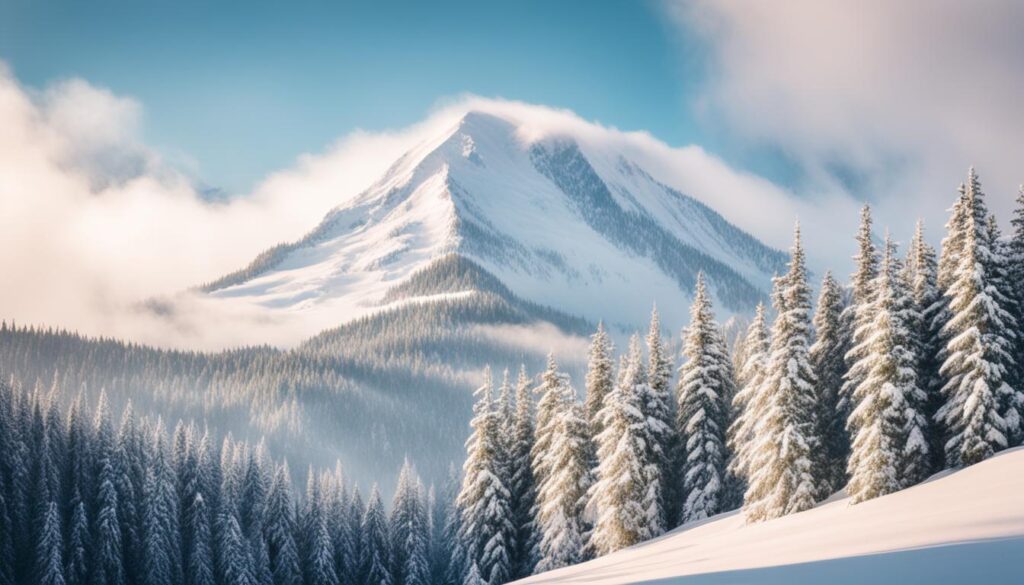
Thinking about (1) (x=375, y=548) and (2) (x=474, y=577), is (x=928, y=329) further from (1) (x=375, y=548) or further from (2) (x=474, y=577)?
(1) (x=375, y=548)

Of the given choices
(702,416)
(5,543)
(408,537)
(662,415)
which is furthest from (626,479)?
(5,543)

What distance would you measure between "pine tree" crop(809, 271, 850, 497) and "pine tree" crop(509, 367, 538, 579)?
61.7 feet

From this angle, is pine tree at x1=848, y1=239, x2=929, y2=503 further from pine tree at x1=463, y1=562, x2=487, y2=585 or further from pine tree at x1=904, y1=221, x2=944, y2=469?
pine tree at x1=463, y1=562, x2=487, y2=585

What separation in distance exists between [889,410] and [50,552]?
64.5 meters

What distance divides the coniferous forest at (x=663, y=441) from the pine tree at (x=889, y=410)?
0.10 meters

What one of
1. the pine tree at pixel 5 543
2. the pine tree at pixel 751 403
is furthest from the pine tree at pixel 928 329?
the pine tree at pixel 5 543

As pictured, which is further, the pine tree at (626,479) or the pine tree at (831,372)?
the pine tree at (831,372)

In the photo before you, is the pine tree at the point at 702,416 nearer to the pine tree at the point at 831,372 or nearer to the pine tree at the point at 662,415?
the pine tree at the point at 662,415

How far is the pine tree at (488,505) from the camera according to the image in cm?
4922

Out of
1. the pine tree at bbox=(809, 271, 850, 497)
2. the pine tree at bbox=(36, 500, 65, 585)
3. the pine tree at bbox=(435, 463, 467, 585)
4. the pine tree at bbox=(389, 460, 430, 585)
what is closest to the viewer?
the pine tree at bbox=(809, 271, 850, 497)

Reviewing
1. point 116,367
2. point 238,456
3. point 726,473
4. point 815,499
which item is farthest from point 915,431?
point 116,367

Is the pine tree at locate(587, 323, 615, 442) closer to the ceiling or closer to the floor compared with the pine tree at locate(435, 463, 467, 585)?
closer to the ceiling

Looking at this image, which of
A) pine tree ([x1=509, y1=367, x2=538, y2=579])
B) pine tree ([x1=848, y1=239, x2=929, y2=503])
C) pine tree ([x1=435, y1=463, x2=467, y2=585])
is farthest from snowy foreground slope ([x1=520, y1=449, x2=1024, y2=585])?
pine tree ([x1=435, y1=463, x2=467, y2=585])

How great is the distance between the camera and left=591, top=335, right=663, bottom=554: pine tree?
41688mm
